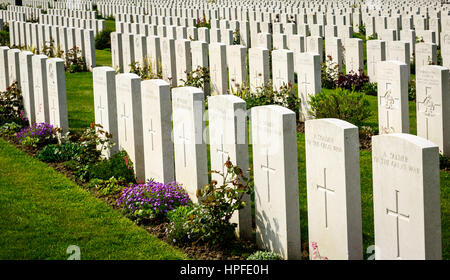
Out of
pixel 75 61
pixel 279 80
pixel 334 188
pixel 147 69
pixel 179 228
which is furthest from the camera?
pixel 75 61

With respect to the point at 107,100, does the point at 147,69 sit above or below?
above

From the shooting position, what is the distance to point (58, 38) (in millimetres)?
19250

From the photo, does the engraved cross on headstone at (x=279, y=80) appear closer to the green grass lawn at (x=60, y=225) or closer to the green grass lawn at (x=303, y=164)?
the green grass lawn at (x=303, y=164)

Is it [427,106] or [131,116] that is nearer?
[131,116]

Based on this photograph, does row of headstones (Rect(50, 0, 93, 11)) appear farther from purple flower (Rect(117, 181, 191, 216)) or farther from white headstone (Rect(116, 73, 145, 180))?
purple flower (Rect(117, 181, 191, 216))

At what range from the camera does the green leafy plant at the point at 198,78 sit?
13.9m

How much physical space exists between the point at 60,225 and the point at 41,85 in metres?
4.52

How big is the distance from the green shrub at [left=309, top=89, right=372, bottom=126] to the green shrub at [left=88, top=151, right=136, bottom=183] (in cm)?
350

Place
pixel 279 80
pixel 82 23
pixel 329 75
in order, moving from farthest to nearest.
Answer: pixel 82 23, pixel 329 75, pixel 279 80

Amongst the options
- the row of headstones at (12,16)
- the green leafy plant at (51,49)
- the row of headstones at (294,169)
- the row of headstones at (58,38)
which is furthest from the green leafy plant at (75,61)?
the row of headstones at (12,16)

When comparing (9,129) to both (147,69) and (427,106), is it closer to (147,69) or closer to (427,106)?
(147,69)

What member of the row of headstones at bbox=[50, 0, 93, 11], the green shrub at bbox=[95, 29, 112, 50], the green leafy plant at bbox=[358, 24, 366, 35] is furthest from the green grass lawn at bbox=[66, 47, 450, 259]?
the row of headstones at bbox=[50, 0, 93, 11]

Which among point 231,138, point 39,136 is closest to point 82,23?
point 39,136

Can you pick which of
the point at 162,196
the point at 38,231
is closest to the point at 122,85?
the point at 162,196
